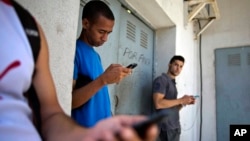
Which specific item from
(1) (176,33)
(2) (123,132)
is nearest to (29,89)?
(2) (123,132)

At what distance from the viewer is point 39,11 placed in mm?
936

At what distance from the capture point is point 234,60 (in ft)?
10.6

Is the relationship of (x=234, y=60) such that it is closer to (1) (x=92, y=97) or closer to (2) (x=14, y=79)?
(1) (x=92, y=97)

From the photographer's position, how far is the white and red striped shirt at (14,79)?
0.44 m

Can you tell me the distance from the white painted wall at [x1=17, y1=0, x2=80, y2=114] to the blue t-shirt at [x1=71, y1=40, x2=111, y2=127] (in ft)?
0.23

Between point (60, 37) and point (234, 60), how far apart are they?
2.72 meters

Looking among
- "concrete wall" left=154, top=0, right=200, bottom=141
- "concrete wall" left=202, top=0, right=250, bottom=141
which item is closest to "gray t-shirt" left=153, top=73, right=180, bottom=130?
"concrete wall" left=154, top=0, right=200, bottom=141

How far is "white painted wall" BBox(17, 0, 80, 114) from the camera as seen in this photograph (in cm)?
97

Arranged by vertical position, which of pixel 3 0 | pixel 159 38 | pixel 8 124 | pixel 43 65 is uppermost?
pixel 159 38

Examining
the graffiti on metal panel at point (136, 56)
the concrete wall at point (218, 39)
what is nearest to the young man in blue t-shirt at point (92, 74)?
the graffiti on metal panel at point (136, 56)

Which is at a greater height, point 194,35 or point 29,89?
point 194,35

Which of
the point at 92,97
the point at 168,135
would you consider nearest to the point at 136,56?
the point at 168,135

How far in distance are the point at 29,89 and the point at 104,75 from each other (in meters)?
0.58

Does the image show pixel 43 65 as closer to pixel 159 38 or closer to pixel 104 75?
pixel 104 75
